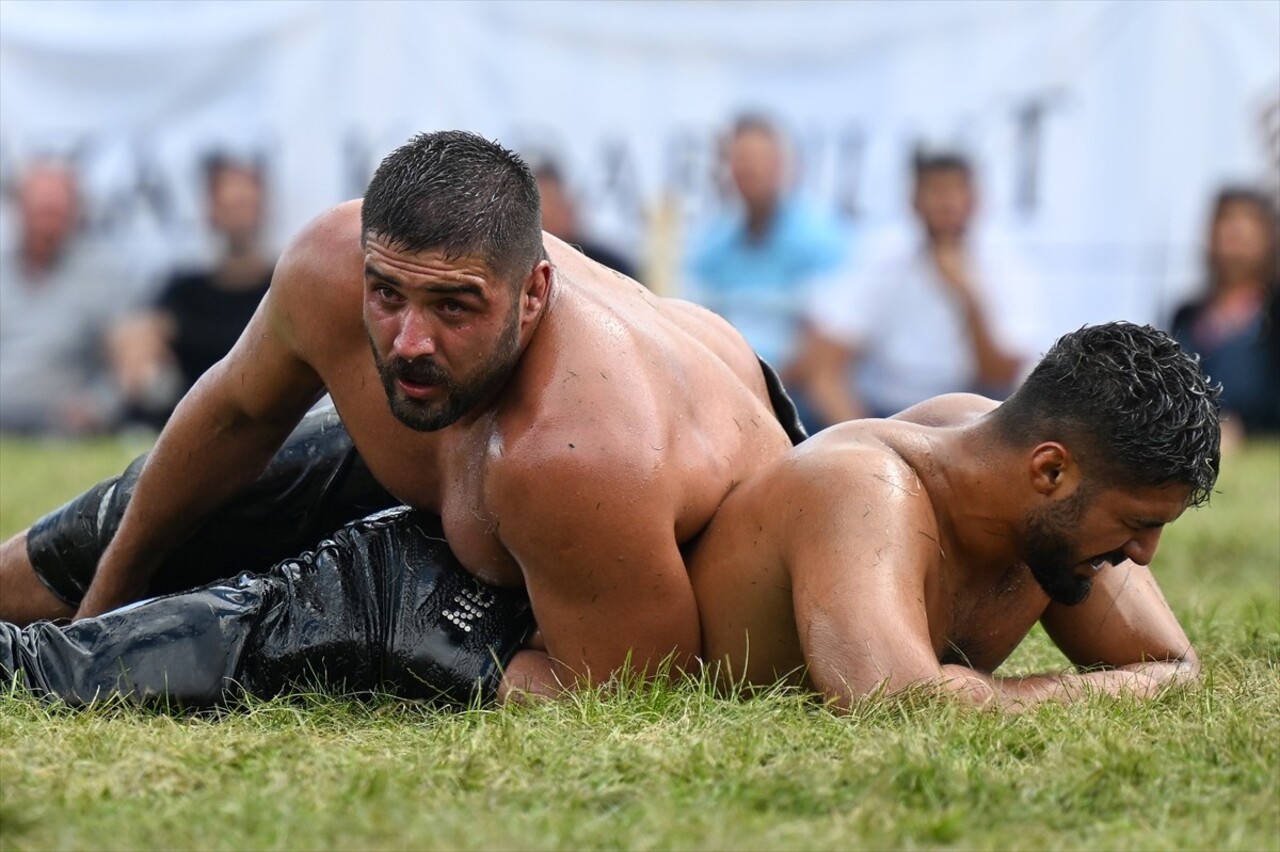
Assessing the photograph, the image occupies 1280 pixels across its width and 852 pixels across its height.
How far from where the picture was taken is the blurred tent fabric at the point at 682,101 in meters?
9.55

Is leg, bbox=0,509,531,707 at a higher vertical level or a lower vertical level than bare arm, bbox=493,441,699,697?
lower

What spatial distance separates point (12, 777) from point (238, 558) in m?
1.41

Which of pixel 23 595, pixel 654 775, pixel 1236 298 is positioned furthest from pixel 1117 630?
pixel 1236 298

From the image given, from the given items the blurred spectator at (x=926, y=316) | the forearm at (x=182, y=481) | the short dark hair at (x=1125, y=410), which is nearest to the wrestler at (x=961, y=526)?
the short dark hair at (x=1125, y=410)

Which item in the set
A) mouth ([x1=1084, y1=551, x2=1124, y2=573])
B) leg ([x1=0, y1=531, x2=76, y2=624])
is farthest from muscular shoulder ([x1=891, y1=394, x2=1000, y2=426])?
leg ([x1=0, y1=531, x2=76, y2=624])

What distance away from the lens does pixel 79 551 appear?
4629 mm

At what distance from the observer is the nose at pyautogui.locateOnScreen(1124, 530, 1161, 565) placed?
3721 mm

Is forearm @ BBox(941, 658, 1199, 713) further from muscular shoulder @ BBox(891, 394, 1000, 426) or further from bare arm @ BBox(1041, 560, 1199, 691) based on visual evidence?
muscular shoulder @ BBox(891, 394, 1000, 426)

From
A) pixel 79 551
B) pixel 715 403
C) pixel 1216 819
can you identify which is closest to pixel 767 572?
pixel 715 403

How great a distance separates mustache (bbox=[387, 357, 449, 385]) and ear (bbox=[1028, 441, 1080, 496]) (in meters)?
1.11

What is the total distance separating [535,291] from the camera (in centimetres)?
380

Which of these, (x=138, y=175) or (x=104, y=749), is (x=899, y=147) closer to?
(x=138, y=175)

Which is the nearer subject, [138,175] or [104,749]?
[104,749]

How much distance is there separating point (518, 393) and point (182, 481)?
1015 millimetres
